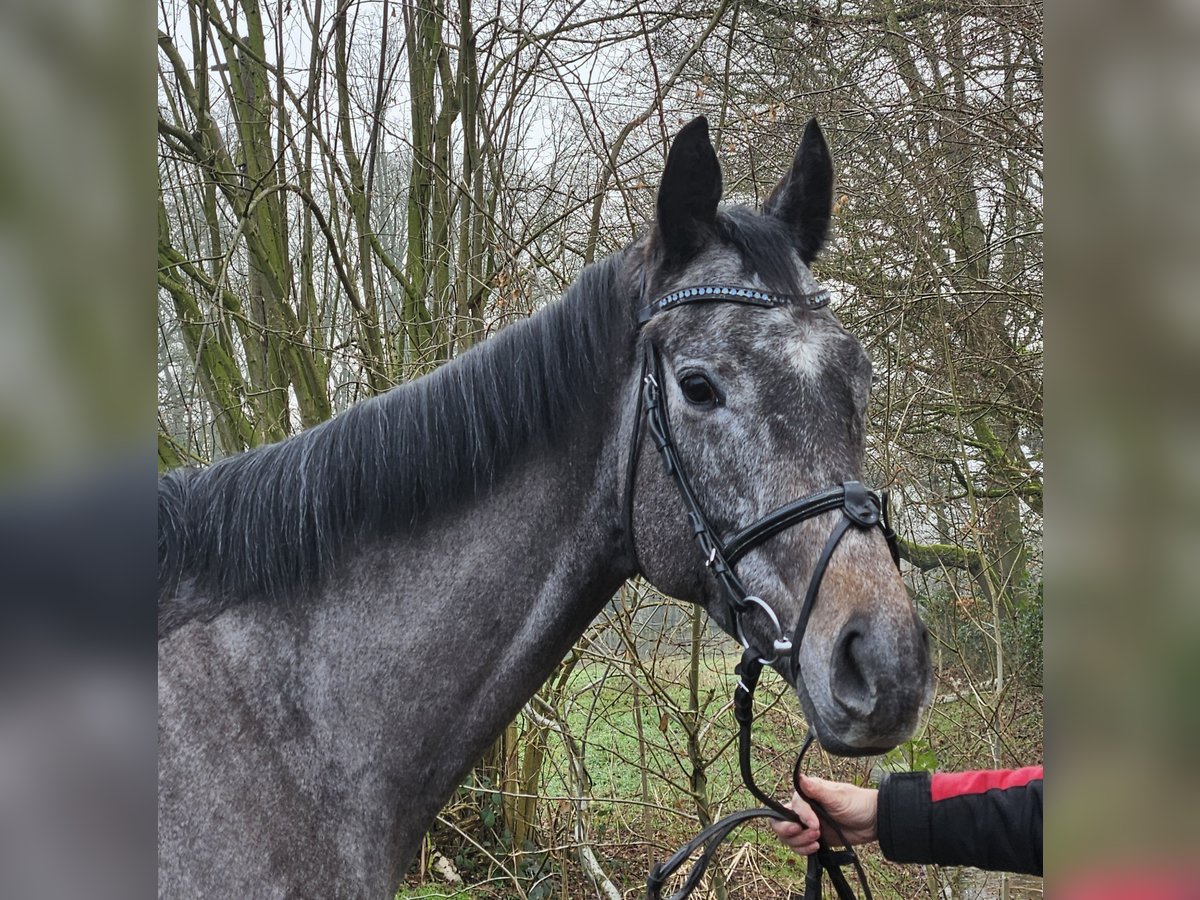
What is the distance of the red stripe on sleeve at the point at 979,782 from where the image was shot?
2.00 metres

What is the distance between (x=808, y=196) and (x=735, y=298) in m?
0.48

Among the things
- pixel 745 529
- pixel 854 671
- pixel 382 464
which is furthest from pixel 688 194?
pixel 854 671

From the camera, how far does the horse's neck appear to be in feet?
5.70

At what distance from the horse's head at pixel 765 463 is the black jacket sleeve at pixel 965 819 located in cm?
65

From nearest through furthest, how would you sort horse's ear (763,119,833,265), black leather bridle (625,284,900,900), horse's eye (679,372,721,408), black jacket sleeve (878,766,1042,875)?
black leather bridle (625,284,900,900) → horse's eye (679,372,721,408) → black jacket sleeve (878,766,1042,875) → horse's ear (763,119,833,265)

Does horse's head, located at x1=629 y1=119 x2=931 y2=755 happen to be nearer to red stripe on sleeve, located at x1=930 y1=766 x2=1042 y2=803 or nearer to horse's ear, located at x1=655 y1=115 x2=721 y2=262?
horse's ear, located at x1=655 y1=115 x2=721 y2=262

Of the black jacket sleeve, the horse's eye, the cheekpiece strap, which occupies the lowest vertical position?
the black jacket sleeve

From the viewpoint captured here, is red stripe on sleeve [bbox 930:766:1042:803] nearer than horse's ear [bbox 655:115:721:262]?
No

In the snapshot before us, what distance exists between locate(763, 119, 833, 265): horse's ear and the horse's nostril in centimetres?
95

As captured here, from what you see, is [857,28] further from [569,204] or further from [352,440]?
[352,440]
